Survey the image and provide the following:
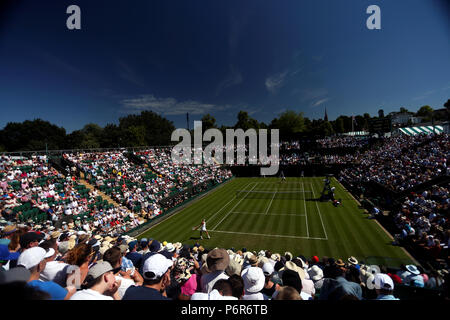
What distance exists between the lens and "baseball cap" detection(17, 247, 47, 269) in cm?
314

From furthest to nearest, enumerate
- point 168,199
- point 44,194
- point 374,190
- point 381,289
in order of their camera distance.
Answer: point 168,199 < point 374,190 < point 44,194 < point 381,289

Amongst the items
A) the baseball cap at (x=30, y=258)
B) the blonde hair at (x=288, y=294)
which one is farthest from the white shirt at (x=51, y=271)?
the blonde hair at (x=288, y=294)

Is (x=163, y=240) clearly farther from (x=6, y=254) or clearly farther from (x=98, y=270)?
(x=98, y=270)

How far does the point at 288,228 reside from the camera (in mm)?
15156

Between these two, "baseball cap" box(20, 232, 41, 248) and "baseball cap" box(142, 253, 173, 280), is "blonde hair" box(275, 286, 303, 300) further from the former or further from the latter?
"baseball cap" box(20, 232, 41, 248)

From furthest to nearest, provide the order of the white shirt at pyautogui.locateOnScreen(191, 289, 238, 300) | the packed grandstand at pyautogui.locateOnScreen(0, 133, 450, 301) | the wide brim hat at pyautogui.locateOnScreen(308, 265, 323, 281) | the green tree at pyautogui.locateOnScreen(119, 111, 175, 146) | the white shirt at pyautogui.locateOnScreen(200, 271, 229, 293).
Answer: the green tree at pyautogui.locateOnScreen(119, 111, 175, 146) < the wide brim hat at pyautogui.locateOnScreen(308, 265, 323, 281) < the white shirt at pyautogui.locateOnScreen(200, 271, 229, 293) < the packed grandstand at pyautogui.locateOnScreen(0, 133, 450, 301) < the white shirt at pyautogui.locateOnScreen(191, 289, 238, 300)

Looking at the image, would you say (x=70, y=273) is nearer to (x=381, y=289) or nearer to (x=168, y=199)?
(x=381, y=289)

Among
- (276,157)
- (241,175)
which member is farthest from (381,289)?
(276,157)

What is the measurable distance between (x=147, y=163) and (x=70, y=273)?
94.6 ft

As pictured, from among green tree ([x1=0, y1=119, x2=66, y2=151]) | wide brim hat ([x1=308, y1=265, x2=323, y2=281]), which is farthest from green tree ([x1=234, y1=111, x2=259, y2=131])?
wide brim hat ([x1=308, y1=265, x2=323, y2=281])

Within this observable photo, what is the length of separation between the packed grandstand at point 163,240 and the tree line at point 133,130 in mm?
31142

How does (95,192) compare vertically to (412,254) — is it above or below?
above

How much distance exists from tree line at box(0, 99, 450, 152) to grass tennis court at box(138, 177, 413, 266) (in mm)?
34900

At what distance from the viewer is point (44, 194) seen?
15.7 meters
